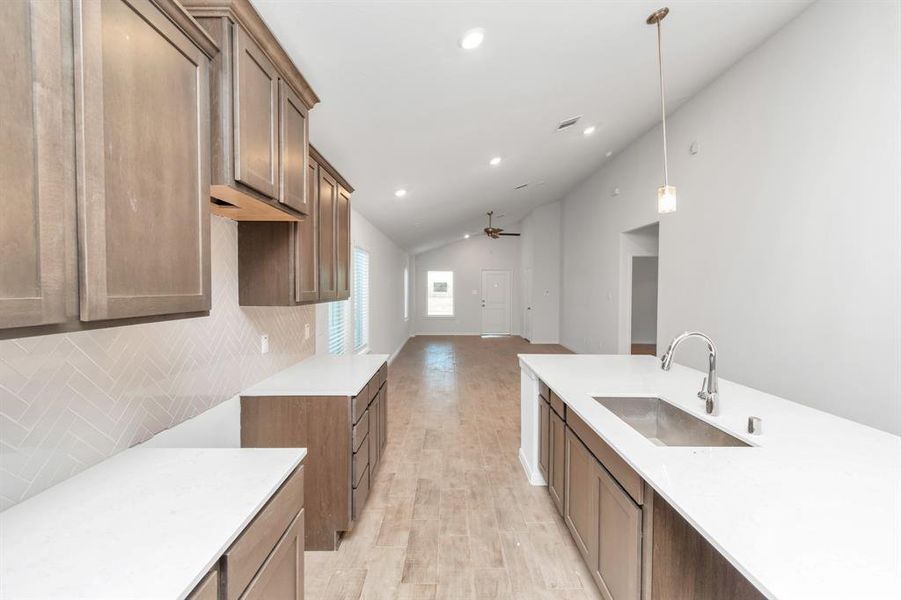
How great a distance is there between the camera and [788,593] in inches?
28.7

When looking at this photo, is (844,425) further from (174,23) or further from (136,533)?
(174,23)

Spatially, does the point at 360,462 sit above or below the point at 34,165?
below

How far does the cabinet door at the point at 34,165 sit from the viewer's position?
0.67 meters

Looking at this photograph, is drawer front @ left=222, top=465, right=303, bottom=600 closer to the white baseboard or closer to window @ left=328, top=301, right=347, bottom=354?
the white baseboard

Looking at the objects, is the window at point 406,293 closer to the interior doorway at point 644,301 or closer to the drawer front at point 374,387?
the interior doorway at point 644,301

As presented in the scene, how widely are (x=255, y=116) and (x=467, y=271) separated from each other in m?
10.4

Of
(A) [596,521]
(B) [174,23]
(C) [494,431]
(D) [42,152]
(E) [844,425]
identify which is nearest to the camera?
(D) [42,152]

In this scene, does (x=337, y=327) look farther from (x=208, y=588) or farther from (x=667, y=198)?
(x=208, y=588)

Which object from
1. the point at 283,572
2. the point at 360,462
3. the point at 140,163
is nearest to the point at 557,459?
the point at 360,462

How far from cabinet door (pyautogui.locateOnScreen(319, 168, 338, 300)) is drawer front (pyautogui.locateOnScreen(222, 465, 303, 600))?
4.57 ft

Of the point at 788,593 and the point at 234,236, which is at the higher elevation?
the point at 234,236

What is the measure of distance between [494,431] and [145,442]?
3066mm

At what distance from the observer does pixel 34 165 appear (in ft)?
2.34

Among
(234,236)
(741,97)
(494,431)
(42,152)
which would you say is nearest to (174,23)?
(42,152)
